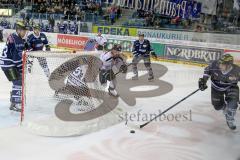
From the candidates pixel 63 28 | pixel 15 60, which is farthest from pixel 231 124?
pixel 63 28

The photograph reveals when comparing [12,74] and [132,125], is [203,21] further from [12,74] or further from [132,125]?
[12,74]

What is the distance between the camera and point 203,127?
538 cm

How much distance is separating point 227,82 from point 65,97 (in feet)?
7.86

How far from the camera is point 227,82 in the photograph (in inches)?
207

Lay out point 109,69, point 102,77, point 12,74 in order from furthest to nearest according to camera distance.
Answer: point 109,69, point 102,77, point 12,74

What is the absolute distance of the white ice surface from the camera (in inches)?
158

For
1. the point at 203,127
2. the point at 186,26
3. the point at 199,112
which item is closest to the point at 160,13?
the point at 186,26

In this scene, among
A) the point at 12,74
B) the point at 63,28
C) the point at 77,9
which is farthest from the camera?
the point at 77,9

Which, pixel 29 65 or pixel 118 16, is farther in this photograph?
pixel 118 16

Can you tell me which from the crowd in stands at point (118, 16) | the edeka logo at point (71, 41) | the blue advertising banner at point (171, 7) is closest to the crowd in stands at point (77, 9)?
the crowd in stands at point (118, 16)

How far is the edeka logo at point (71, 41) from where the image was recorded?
14.6m

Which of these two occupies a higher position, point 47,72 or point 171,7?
point 171,7

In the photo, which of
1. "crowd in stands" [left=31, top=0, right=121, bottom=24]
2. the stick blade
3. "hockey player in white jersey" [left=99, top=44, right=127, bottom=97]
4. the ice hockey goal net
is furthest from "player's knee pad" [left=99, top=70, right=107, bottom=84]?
"crowd in stands" [left=31, top=0, right=121, bottom=24]

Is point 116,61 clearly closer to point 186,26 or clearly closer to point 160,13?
point 186,26
